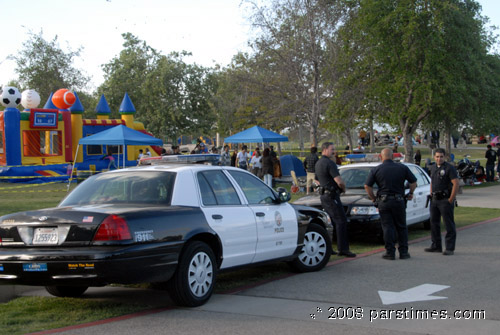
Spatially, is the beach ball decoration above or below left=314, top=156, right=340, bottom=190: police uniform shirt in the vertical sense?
above

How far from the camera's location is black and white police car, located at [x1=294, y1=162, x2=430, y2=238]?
1087 cm

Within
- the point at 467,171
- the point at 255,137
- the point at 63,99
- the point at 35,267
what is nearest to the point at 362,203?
the point at 35,267

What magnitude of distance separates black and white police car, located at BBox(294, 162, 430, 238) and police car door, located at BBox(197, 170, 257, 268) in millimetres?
3890

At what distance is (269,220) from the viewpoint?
7.77 metres

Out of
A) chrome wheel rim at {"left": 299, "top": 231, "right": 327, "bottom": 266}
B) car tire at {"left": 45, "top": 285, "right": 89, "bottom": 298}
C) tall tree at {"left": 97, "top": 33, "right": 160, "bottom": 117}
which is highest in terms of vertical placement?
tall tree at {"left": 97, "top": 33, "right": 160, "bottom": 117}

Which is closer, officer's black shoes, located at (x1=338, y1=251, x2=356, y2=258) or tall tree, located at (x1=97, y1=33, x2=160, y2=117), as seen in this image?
officer's black shoes, located at (x1=338, y1=251, x2=356, y2=258)

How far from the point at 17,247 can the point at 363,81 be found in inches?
914

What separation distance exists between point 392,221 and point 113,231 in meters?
5.19

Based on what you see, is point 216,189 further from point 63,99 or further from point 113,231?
point 63,99

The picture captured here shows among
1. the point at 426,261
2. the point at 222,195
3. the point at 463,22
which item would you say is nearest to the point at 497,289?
the point at 426,261

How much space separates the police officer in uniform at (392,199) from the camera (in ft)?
31.1

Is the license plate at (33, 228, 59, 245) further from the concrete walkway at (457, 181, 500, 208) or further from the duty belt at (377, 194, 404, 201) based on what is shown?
the concrete walkway at (457, 181, 500, 208)

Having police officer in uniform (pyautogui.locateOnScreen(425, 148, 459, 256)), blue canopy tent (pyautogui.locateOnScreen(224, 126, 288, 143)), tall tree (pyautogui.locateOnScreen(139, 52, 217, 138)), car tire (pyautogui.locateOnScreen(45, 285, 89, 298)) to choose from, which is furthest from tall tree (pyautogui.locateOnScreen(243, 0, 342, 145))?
tall tree (pyautogui.locateOnScreen(139, 52, 217, 138))

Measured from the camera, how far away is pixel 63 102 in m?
31.7
